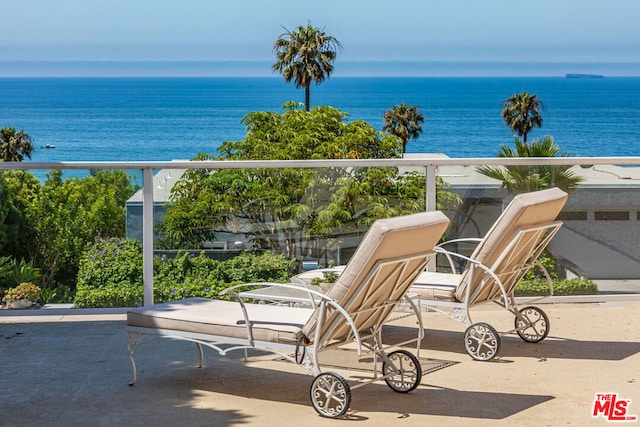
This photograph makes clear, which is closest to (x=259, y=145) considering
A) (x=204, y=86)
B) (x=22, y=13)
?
(x=22, y=13)

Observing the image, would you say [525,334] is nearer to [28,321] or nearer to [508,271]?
[508,271]

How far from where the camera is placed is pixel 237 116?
99875 mm

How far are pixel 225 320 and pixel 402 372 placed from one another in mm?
1092

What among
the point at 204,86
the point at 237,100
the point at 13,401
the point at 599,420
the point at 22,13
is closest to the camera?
the point at 599,420

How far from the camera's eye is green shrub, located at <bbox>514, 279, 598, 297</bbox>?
27.6 ft

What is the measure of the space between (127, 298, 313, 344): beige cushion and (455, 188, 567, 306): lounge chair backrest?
136 centimetres

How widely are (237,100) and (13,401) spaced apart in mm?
110223

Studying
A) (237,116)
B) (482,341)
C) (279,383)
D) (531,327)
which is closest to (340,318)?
(279,383)

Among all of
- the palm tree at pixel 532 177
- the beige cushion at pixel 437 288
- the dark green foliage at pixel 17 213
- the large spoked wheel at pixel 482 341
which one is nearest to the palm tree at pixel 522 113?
the palm tree at pixel 532 177

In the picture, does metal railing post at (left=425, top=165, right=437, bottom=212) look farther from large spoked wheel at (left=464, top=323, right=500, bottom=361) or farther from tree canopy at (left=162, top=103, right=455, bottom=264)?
large spoked wheel at (left=464, top=323, right=500, bottom=361)

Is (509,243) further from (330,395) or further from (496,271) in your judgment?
(330,395)

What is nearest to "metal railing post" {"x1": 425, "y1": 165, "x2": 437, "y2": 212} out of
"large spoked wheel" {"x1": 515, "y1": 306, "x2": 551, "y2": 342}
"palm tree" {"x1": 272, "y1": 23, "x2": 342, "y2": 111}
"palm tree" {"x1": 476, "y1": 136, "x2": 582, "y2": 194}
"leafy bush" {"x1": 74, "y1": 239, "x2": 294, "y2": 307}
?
"palm tree" {"x1": 476, "y1": 136, "x2": 582, "y2": 194}

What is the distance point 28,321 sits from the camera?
803 cm

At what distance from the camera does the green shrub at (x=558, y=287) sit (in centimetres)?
841
